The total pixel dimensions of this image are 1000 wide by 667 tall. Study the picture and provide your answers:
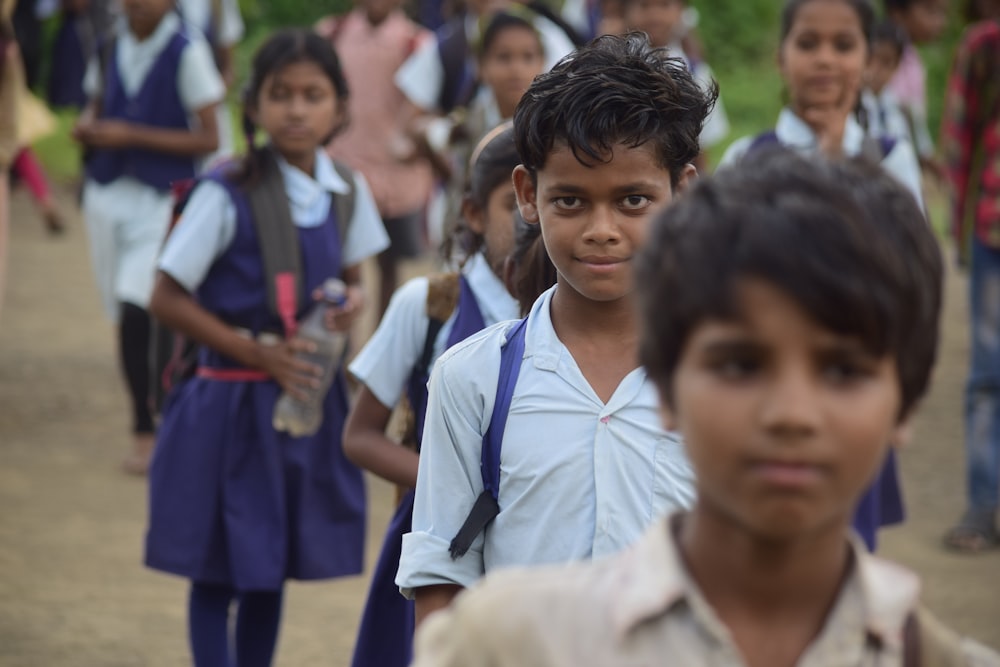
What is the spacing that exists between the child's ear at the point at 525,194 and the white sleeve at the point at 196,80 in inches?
150

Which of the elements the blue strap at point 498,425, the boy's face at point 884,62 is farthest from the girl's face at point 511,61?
the blue strap at point 498,425

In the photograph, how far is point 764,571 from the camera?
1.47 meters

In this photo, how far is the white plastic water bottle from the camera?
A: 416cm

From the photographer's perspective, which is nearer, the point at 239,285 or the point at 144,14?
the point at 239,285

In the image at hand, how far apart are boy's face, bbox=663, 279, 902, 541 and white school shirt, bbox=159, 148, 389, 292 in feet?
9.24

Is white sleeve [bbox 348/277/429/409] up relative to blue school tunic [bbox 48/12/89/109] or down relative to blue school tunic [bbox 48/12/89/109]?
up

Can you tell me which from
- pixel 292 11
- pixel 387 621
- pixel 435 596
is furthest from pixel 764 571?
pixel 292 11

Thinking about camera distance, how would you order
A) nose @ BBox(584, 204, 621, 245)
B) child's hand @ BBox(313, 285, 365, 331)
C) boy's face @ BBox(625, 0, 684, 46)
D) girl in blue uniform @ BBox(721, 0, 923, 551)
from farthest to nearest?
1. boy's face @ BBox(625, 0, 684, 46)
2. girl in blue uniform @ BBox(721, 0, 923, 551)
3. child's hand @ BBox(313, 285, 365, 331)
4. nose @ BBox(584, 204, 621, 245)

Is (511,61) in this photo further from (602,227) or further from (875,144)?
(602,227)

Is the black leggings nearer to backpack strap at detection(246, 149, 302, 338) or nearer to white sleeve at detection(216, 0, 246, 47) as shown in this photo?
backpack strap at detection(246, 149, 302, 338)

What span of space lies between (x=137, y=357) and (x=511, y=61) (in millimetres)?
1909

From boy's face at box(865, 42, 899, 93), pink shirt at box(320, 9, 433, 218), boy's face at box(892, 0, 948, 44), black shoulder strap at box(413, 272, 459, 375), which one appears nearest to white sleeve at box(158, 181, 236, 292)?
black shoulder strap at box(413, 272, 459, 375)

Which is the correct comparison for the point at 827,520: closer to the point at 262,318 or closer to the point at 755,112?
the point at 262,318

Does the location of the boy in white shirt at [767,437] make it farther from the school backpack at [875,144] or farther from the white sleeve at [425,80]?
the white sleeve at [425,80]
